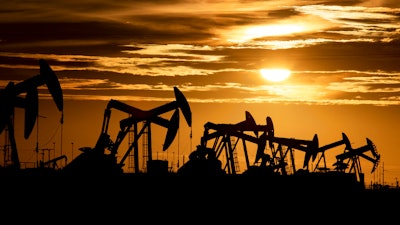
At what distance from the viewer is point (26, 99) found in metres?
51.5

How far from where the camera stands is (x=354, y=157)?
110 m

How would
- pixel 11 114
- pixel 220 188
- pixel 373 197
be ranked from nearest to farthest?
pixel 11 114 → pixel 220 188 → pixel 373 197

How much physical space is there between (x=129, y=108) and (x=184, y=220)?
1572 centimetres

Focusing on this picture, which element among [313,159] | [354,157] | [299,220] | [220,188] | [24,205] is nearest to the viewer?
[24,205]

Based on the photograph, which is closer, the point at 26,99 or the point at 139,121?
the point at 26,99

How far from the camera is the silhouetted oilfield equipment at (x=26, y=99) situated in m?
50.7

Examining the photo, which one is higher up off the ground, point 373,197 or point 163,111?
point 163,111

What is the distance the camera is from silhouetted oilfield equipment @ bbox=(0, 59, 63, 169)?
5072cm

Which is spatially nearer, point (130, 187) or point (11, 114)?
point (11, 114)

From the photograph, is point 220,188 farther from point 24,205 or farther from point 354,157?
point 354,157

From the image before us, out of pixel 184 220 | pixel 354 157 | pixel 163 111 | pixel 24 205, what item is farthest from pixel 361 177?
pixel 24 205

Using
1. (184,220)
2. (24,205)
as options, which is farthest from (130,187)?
(24,205)

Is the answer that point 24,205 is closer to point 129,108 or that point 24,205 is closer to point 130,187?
point 130,187

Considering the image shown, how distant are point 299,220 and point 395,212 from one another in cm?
1392
